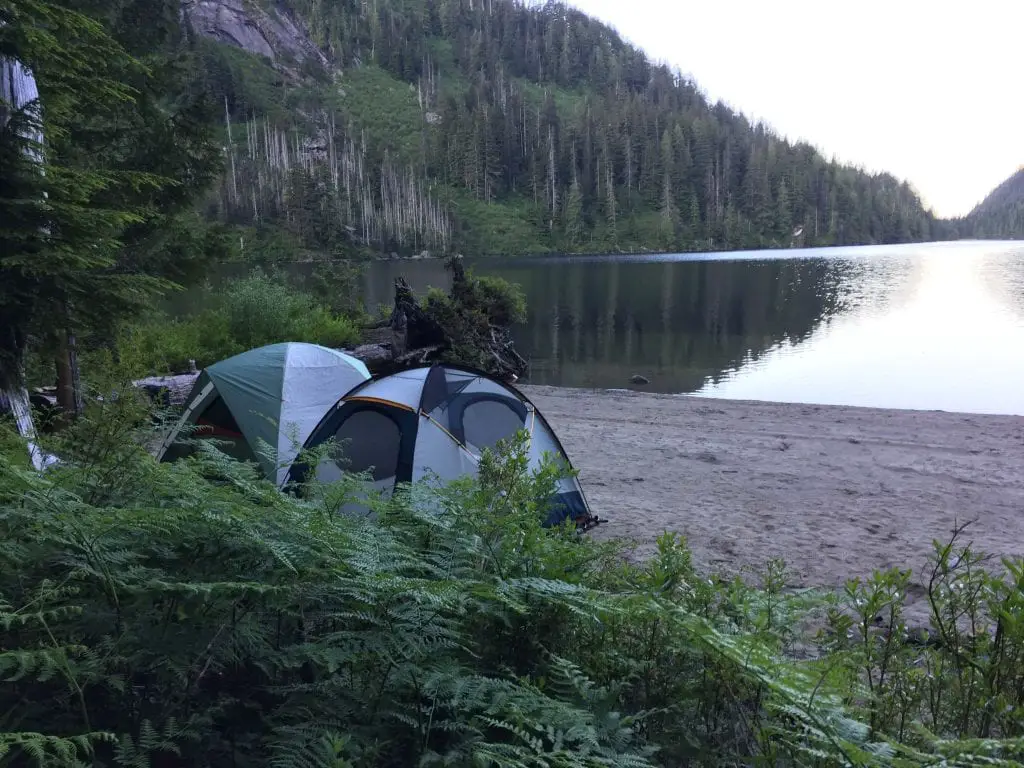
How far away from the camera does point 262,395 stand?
778 cm

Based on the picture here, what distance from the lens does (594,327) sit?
29172 mm

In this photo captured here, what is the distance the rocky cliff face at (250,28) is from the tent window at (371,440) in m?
175

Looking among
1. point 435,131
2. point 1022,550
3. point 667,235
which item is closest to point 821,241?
point 667,235

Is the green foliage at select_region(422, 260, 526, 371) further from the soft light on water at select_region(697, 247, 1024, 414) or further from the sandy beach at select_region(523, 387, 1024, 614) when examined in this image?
the soft light on water at select_region(697, 247, 1024, 414)

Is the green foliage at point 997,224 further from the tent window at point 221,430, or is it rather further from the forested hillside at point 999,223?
the tent window at point 221,430

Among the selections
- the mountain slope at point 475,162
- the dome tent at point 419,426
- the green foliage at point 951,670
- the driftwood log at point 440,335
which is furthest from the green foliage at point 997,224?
the green foliage at point 951,670

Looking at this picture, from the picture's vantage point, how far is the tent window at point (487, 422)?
6609 millimetres

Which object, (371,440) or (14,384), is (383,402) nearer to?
(371,440)

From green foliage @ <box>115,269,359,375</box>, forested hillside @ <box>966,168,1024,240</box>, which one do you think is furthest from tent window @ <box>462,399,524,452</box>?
forested hillside @ <box>966,168,1024,240</box>

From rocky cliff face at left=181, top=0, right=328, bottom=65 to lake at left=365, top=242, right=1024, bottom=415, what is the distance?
138564 mm

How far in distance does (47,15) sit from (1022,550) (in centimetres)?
1009

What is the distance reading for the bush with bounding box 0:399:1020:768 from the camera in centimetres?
162

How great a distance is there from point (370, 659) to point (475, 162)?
135 metres

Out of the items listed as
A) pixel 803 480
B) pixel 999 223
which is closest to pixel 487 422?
pixel 803 480
